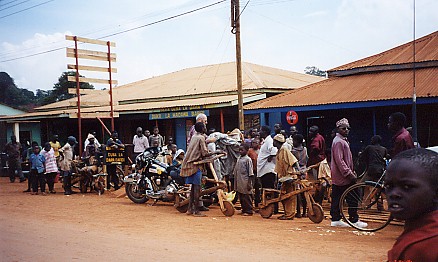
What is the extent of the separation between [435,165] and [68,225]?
24.3 ft

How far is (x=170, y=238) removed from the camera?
6.89 metres

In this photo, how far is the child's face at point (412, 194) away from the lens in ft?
6.10

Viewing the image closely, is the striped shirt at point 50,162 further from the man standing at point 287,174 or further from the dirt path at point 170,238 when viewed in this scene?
the man standing at point 287,174

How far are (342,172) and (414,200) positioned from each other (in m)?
5.71

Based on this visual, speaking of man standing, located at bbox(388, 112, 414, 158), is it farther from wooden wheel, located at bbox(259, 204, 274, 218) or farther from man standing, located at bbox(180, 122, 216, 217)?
man standing, located at bbox(180, 122, 216, 217)

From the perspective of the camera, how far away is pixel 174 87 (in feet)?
76.5

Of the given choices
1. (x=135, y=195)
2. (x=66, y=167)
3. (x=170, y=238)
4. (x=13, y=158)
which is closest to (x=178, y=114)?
(x=66, y=167)

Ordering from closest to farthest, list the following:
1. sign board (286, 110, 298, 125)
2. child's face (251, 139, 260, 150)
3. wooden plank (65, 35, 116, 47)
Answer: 1. child's face (251, 139, 260, 150)
2. wooden plank (65, 35, 116, 47)
3. sign board (286, 110, 298, 125)

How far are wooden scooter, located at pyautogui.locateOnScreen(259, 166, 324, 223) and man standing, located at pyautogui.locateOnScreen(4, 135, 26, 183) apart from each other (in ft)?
43.5

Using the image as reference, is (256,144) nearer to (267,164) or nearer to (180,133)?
(267,164)

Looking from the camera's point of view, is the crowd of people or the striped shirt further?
the striped shirt

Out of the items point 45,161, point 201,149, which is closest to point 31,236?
point 201,149

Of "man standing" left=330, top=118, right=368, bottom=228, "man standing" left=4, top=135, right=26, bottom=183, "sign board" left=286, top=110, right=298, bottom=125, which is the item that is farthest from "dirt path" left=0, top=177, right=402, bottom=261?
"man standing" left=4, top=135, right=26, bottom=183

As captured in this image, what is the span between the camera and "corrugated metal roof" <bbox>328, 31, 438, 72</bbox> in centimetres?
1405
